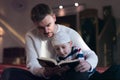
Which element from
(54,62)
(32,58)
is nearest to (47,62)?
(54,62)

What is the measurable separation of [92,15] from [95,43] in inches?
9.6

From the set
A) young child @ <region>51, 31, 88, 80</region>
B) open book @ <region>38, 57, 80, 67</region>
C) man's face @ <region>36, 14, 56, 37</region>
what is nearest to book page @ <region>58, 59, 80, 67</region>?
open book @ <region>38, 57, 80, 67</region>

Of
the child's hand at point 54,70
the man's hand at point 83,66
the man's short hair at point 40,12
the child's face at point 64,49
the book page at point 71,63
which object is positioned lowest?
the child's hand at point 54,70

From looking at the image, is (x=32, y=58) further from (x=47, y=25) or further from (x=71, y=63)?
(x=71, y=63)

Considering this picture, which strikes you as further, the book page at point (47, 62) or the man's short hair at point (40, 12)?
the man's short hair at point (40, 12)

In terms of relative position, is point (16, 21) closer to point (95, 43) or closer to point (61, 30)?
point (95, 43)

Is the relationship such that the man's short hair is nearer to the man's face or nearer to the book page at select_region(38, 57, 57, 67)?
the man's face

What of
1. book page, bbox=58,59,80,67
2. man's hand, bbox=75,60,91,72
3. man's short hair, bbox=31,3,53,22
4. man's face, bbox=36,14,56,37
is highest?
man's short hair, bbox=31,3,53,22

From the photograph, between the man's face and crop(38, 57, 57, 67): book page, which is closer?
crop(38, 57, 57, 67): book page

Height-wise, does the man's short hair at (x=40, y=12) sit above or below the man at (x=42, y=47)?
above

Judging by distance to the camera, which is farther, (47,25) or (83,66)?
(47,25)

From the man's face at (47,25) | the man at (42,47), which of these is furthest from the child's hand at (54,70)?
the man's face at (47,25)

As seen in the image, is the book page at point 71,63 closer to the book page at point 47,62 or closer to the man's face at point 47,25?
the book page at point 47,62

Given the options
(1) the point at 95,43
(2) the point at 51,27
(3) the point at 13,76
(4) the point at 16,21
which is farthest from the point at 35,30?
(4) the point at 16,21
